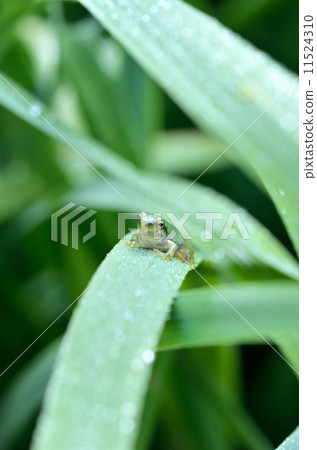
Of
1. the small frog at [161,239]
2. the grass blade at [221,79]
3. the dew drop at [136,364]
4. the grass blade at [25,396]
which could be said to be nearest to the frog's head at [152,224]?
the small frog at [161,239]

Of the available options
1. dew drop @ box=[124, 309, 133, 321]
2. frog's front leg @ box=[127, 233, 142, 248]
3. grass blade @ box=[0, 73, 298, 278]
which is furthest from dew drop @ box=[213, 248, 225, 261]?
dew drop @ box=[124, 309, 133, 321]

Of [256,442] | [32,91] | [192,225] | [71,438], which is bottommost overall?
[256,442]

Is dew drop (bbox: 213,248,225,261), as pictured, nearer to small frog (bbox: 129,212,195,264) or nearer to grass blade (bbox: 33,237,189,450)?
small frog (bbox: 129,212,195,264)

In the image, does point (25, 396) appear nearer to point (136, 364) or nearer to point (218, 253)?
point (218, 253)

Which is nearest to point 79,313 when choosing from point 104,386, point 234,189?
point 104,386

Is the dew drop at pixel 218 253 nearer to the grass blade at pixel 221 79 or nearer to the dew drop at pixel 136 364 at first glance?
the grass blade at pixel 221 79

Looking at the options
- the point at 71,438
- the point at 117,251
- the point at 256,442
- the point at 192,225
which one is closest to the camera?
the point at 71,438
